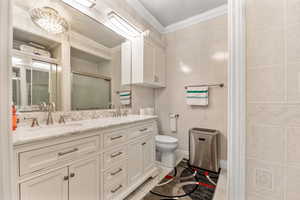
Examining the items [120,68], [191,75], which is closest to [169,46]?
[191,75]

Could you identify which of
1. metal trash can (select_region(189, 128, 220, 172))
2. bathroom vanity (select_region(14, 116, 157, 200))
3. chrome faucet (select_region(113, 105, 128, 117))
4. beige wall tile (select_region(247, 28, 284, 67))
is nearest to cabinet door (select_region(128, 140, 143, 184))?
bathroom vanity (select_region(14, 116, 157, 200))

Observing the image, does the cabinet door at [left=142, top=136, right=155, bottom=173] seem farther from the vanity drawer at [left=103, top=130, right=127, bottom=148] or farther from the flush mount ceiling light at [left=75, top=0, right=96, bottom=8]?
the flush mount ceiling light at [left=75, top=0, right=96, bottom=8]

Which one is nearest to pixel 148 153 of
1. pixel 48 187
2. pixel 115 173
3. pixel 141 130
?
pixel 141 130

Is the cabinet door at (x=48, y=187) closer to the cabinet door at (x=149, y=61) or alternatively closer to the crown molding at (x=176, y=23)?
the cabinet door at (x=149, y=61)

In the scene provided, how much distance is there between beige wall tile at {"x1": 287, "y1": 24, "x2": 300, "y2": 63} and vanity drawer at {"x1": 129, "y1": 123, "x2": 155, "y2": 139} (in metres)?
1.38

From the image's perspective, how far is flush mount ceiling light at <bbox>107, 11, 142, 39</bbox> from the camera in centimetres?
181

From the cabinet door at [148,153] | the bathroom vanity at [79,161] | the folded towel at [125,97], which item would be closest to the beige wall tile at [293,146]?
the bathroom vanity at [79,161]

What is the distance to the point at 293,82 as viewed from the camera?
482 mm

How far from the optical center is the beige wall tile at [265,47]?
0.50 metres

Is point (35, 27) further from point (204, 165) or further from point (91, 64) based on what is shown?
point (204, 165)

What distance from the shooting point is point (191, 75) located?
2477 millimetres

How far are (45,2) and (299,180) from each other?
2.17 meters

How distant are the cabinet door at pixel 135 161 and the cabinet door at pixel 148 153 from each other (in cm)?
7

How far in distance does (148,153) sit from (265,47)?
168 centimetres
